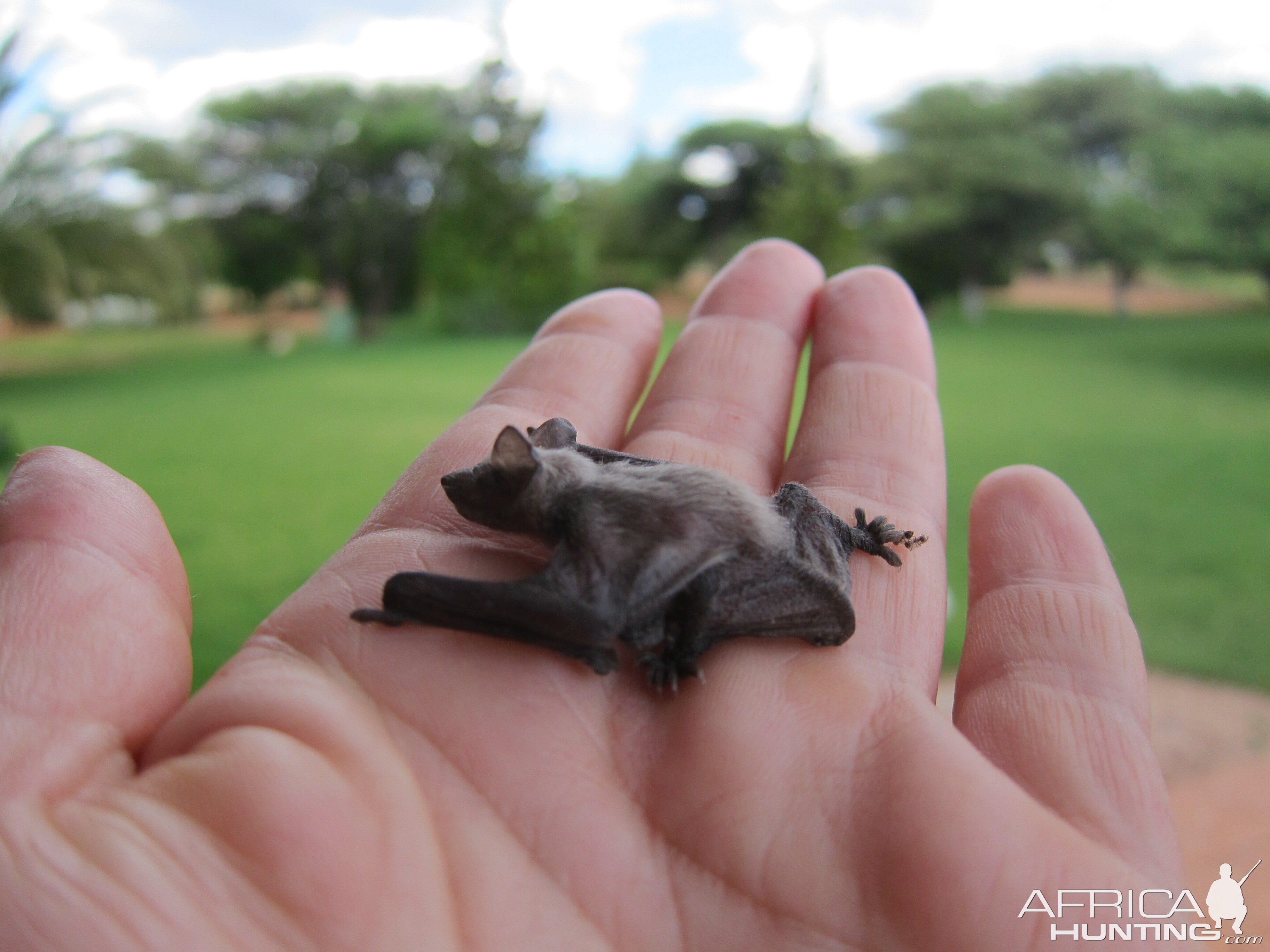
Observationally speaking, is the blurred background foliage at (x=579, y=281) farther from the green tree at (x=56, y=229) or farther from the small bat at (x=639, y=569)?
the small bat at (x=639, y=569)

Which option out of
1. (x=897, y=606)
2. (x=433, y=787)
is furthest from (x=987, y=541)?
(x=433, y=787)

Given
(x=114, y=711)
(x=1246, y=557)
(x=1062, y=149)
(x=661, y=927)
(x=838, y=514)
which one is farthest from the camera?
(x=1062, y=149)

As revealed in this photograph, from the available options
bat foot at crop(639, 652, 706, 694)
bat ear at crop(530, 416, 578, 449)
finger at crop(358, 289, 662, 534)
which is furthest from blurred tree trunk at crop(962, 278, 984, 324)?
bat foot at crop(639, 652, 706, 694)

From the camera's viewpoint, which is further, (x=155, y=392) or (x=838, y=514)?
(x=155, y=392)

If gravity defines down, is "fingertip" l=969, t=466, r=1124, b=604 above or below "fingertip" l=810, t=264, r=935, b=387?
below

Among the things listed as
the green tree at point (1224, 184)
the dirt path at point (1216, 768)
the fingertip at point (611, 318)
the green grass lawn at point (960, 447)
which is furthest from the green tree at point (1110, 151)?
the fingertip at point (611, 318)

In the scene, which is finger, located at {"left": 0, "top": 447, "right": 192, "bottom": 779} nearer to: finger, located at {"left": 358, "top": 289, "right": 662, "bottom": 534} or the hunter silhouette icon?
finger, located at {"left": 358, "top": 289, "right": 662, "bottom": 534}

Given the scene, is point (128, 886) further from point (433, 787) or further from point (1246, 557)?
point (1246, 557)
